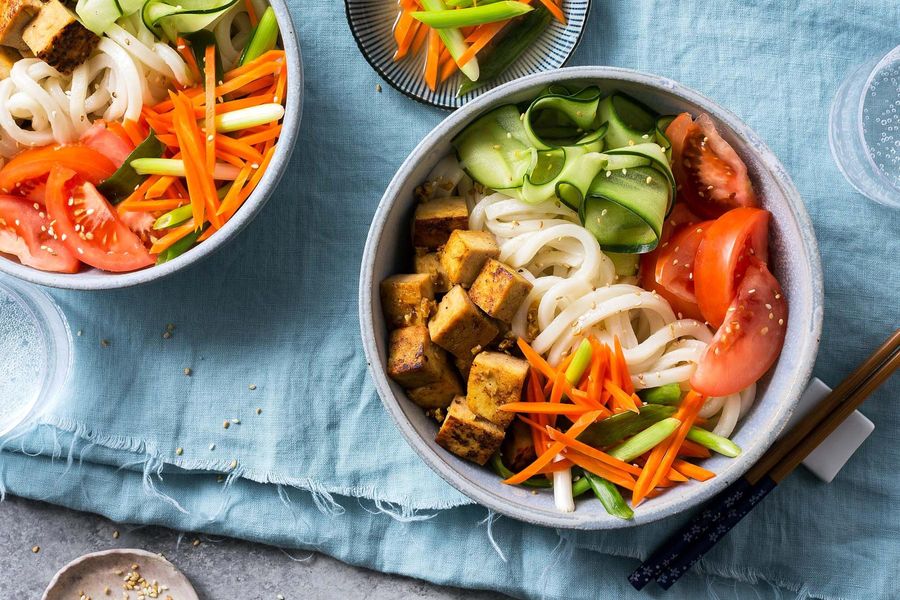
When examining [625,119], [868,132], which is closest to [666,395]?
[625,119]

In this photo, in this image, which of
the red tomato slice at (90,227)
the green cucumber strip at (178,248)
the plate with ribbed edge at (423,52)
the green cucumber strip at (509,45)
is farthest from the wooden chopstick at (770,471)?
the red tomato slice at (90,227)

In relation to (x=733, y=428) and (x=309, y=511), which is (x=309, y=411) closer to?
(x=309, y=511)

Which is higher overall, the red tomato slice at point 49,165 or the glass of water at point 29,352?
the red tomato slice at point 49,165

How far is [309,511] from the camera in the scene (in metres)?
2.77

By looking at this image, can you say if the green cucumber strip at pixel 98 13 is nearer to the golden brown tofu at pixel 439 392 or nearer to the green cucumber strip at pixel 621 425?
the golden brown tofu at pixel 439 392

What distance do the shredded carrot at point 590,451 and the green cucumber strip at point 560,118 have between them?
850 mm

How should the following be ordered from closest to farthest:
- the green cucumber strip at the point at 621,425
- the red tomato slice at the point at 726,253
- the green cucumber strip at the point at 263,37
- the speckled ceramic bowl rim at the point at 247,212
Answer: the red tomato slice at the point at 726,253
the green cucumber strip at the point at 621,425
the speckled ceramic bowl rim at the point at 247,212
the green cucumber strip at the point at 263,37

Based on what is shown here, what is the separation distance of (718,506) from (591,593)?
551 millimetres

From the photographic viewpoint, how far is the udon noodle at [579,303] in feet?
7.63

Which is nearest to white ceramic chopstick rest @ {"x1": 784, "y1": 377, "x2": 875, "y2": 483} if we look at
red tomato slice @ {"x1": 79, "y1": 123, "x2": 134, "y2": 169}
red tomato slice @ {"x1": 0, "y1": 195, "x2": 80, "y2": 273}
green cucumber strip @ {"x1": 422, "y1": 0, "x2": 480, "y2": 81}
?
green cucumber strip @ {"x1": 422, "y1": 0, "x2": 480, "y2": 81}

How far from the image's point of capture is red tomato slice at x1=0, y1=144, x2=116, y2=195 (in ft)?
8.05

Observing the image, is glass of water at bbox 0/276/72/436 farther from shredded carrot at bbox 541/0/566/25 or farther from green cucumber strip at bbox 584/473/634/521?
shredded carrot at bbox 541/0/566/25

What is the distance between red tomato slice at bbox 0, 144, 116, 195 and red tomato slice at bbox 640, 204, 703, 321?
69.7 inches

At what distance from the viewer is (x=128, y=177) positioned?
2490mm
